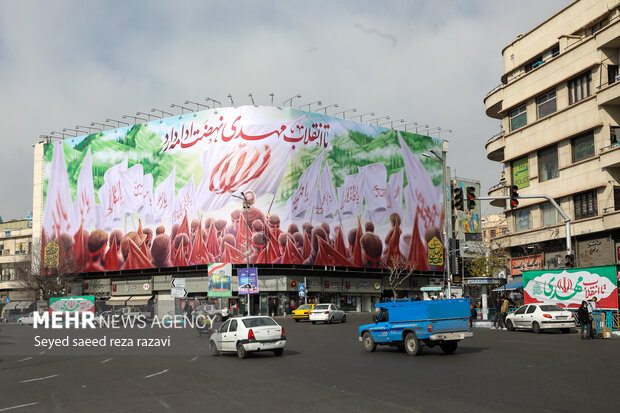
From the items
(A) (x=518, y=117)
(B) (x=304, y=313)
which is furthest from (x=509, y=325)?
(B) (x=304, y=313)

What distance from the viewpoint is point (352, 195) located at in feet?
285

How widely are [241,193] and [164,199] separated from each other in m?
14.6

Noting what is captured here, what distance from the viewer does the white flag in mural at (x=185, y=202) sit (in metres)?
83.7

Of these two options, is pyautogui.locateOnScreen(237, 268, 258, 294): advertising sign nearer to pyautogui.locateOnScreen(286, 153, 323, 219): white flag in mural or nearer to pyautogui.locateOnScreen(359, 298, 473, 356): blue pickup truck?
pyautogui.locateOnScreen(286, 153, 323, 219): white flag in mural

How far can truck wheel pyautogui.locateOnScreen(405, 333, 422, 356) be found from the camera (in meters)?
20.8

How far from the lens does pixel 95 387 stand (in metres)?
14.5

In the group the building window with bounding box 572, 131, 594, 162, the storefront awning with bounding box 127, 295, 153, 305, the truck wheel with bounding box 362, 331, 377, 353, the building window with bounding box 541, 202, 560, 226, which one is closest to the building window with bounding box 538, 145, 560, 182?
the building window with bounding box 572, 131, 594, 162

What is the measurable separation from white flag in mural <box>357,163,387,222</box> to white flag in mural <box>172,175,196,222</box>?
2257 cm

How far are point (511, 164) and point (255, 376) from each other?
126ft

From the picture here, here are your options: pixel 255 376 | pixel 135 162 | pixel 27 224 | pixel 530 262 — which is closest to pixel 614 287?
pixel 530 262

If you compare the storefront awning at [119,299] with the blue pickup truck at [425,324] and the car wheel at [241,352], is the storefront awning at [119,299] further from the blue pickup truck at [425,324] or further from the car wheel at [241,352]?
the blue pickup truck at [425,324]

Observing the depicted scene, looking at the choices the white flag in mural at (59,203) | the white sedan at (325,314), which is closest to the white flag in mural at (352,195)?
the white sedan at (325,314)

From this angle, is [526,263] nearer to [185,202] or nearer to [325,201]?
[325,201]

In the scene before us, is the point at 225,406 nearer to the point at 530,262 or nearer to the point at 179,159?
the point at 530,262
